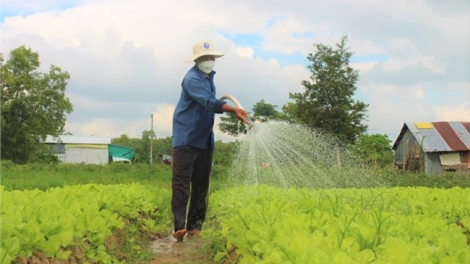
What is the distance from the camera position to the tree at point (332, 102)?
2538 centimetres

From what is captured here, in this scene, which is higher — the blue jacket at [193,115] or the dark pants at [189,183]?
the blue jacket at [193,115]

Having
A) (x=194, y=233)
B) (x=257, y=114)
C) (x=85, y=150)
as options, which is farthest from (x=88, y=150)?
(x=194, y=233)

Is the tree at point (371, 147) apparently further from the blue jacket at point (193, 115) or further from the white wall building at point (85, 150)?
the white wall building at point (85, 150)

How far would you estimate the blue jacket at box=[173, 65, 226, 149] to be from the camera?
18.4 feet

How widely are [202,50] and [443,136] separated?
29.0 m

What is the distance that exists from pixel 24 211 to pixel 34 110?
1506 inches

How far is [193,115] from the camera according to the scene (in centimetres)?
574

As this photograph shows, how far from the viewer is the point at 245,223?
3314 mm

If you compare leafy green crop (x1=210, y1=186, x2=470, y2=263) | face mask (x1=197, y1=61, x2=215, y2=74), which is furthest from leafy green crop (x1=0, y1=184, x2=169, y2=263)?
face mask (x1=197, y1=61, x2=215, y2=74)

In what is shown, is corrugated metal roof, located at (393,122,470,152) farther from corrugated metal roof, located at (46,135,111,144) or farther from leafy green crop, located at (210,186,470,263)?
corrugated metal roof, located at (46,135,111,144)

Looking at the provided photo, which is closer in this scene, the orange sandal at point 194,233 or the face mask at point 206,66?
the face mask at point 206,66

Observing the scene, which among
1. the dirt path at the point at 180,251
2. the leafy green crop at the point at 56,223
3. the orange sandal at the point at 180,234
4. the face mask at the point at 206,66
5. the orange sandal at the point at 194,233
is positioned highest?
the face mask at the point at 206,66

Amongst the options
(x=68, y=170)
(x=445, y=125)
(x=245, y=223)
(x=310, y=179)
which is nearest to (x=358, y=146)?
(x=445, y=125)

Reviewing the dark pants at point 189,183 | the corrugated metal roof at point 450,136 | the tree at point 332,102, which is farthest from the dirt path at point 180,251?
the corrugated metal roof at point 450,136
